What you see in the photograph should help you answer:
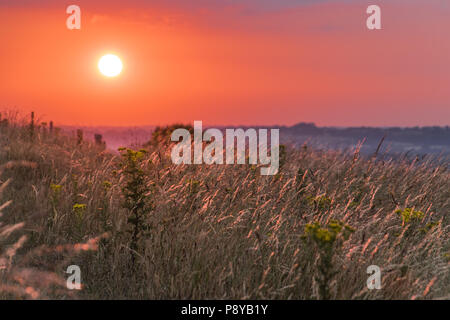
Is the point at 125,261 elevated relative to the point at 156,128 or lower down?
lower down

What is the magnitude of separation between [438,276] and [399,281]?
31.2 inches

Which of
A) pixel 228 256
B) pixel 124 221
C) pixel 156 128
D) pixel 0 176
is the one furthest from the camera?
pixel 156 128

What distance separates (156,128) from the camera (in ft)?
51.0

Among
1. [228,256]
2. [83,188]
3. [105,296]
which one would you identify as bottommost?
[105,296]

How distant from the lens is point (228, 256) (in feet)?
14.7

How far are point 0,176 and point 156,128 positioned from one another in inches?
341

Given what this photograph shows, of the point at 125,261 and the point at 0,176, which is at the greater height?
the point at 0,176
